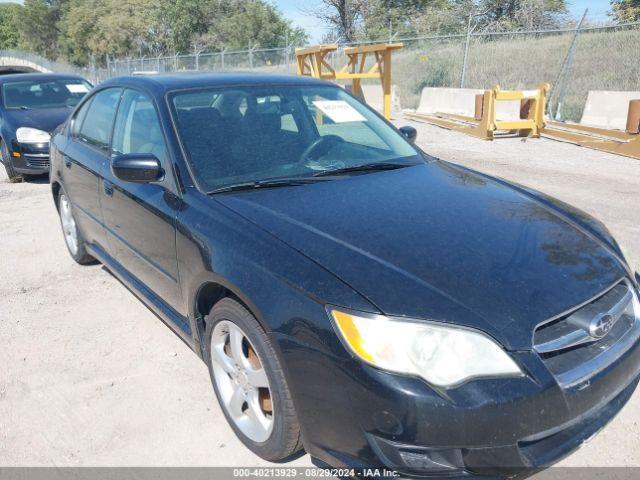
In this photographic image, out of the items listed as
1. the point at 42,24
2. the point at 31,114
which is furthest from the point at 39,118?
the point at 42,24

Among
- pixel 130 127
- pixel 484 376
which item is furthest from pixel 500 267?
pixel 130 127

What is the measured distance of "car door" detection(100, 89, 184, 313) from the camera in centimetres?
285

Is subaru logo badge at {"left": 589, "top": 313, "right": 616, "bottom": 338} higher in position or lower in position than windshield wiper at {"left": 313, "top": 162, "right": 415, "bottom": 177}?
lower

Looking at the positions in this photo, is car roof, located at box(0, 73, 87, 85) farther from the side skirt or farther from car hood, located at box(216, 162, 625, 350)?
car hood, located at box(216, 162, 625, 350)

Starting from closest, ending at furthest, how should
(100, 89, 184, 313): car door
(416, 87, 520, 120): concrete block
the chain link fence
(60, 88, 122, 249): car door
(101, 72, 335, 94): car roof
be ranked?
(100, 89, 184, 313): car door → (101, 72, 335, 94): car roof → (60, 88, 122, 249): car door → (416, 87, 520, 120): concrete block → the chain link fence

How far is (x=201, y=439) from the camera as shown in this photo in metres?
2.61

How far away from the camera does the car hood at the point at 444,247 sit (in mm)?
1913

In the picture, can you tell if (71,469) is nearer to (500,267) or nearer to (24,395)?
(24,395)

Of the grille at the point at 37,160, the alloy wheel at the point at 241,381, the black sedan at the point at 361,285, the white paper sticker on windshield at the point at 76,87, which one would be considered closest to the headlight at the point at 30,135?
the grille at the point at 37,160

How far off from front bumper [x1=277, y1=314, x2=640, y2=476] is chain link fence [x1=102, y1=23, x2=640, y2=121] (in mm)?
13079

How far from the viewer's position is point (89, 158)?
3.89 m

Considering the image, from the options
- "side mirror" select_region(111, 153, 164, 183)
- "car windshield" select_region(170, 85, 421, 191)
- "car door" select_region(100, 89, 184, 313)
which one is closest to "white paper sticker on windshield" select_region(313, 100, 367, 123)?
"car windshield" select_region(170, 85, 421, 191)

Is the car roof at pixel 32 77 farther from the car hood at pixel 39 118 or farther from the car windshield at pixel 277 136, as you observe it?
the car windshield at pixel 277 136

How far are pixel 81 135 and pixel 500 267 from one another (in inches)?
138
